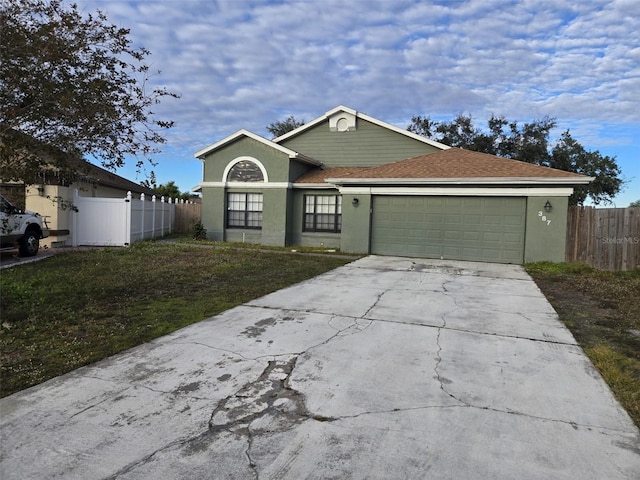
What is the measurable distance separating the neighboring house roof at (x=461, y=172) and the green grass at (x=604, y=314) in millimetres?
2742

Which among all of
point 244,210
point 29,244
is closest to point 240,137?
point 244,210

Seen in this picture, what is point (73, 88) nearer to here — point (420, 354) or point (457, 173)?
point (420, 354)

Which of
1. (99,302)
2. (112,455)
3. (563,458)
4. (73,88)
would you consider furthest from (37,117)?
(563,458)

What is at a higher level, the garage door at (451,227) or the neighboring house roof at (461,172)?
the neighboring house roof at (461,172)

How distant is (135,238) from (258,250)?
545 cm

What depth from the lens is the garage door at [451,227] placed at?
546 inches

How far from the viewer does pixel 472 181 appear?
545 inches

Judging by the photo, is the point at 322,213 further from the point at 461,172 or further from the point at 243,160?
the point at 461,172

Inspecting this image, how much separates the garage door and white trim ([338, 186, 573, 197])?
0.65 ft

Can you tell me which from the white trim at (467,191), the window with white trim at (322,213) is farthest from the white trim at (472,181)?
the window with white trim at (322,213)

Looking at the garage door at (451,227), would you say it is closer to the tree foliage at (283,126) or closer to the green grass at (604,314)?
the green grass at (604,314)

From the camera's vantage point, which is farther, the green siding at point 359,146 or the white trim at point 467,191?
the green siding at point 359,146

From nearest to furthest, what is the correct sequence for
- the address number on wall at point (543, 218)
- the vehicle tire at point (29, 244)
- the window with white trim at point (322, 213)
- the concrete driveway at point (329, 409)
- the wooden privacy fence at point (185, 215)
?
the concrete driveway at point (329, 409)
the vehicle tire at point (29, 244)
the address number on wall at point (543, 218)
the window with white trim at point (322, 213)
the wooden privacy fence at point (185, 215)

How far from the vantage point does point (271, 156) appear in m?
18.0
